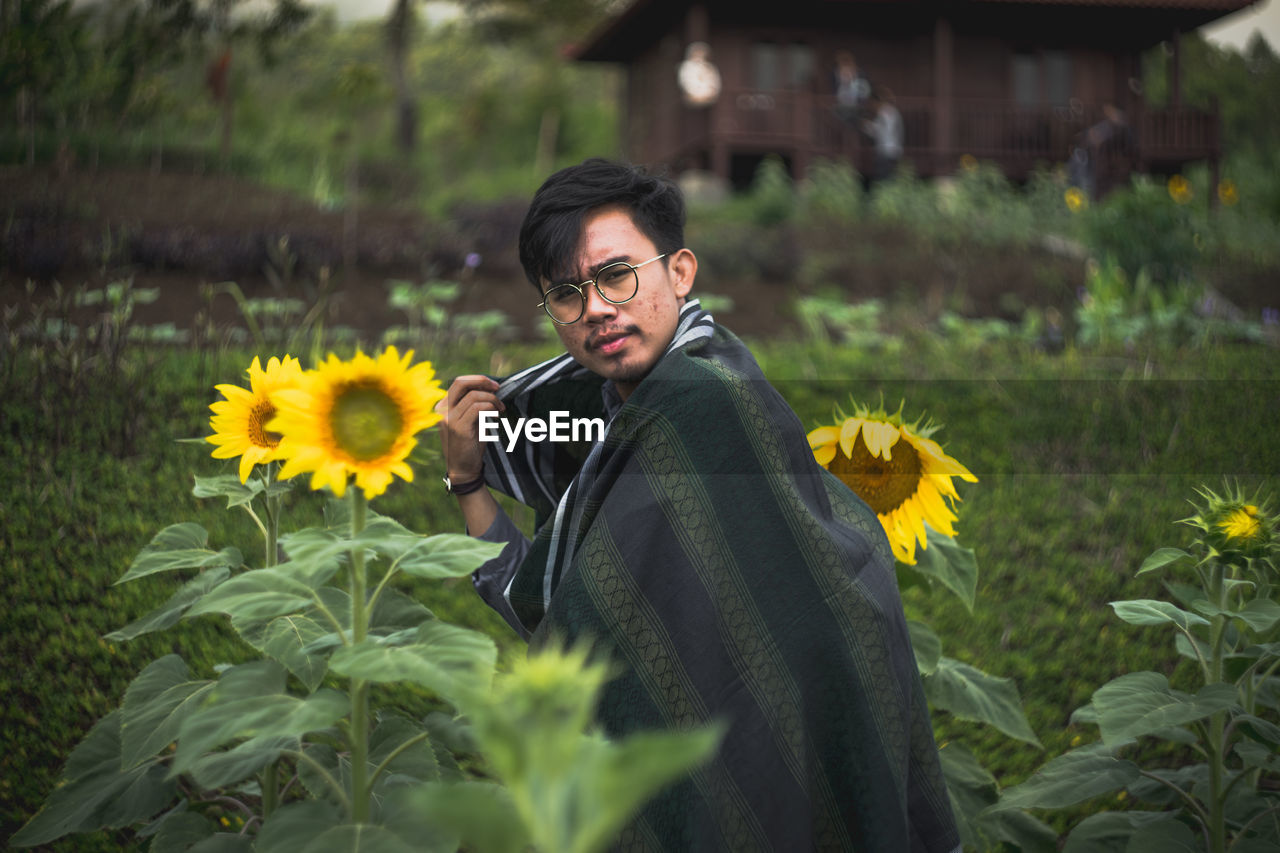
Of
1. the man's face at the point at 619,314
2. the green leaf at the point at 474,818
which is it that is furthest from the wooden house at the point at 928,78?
the green leaf at the point at 474,818

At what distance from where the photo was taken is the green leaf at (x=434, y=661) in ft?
3.05

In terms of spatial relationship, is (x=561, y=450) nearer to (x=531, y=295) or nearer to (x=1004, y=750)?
(x=1004, y=750)

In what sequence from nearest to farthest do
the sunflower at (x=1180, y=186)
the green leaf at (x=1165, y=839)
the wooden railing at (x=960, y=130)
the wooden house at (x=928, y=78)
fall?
the green leaf at (x=1165, y=839)
the sunflower at (x=1180, y=186)
the wooden railing at (x=960, y=130)
the wooden house at (x=928, y=78)

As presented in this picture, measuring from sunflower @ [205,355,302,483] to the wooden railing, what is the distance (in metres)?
12.7

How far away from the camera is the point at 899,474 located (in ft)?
5.90

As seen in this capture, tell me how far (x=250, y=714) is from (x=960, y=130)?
1511 cm

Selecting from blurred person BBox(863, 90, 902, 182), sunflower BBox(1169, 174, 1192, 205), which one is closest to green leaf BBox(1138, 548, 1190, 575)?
sunflower BBox(1169, 174, 1192, 205)

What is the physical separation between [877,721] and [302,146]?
1109 centimetres

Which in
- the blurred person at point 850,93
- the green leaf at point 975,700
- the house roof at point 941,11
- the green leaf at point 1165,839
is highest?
the house roof at point 941,11

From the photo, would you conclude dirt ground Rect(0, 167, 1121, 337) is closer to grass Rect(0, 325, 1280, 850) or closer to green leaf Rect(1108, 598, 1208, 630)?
grass Rect(0, 325, 1280, 850)

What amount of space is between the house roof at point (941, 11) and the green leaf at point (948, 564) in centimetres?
1369

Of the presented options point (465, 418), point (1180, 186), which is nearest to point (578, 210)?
point (465, 418)

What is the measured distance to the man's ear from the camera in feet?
6.03

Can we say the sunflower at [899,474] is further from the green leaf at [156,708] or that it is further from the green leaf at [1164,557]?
the green leaf at [156,708]
